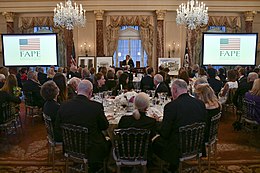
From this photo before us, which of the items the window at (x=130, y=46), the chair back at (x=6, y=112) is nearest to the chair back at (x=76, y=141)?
the chair back at (x=6, y=112)

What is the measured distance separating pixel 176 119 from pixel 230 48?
10.8 metres

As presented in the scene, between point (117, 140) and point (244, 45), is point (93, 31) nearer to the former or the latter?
point (244, 45)

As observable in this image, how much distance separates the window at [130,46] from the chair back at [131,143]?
11.5 metres

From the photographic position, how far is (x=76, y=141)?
3590 mm

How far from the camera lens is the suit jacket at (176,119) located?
3.62m

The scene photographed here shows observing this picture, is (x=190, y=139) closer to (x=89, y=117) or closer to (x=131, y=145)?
(x=131, y=145)

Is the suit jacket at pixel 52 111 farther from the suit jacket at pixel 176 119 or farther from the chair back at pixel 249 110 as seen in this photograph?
the chair back at pixel 249 110

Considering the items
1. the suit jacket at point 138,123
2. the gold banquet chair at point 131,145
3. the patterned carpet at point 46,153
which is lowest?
the patterned carpet at point 46,153

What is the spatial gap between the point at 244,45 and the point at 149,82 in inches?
280

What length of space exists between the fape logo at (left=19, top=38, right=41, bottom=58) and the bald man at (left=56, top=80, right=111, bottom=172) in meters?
10.0

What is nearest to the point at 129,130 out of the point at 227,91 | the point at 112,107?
the point at 112,107

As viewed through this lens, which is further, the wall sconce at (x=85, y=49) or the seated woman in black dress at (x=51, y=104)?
the wall sconce at (x=85, y=49)

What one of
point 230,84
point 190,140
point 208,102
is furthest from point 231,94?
point 190,140

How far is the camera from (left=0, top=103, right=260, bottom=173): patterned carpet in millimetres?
4652
